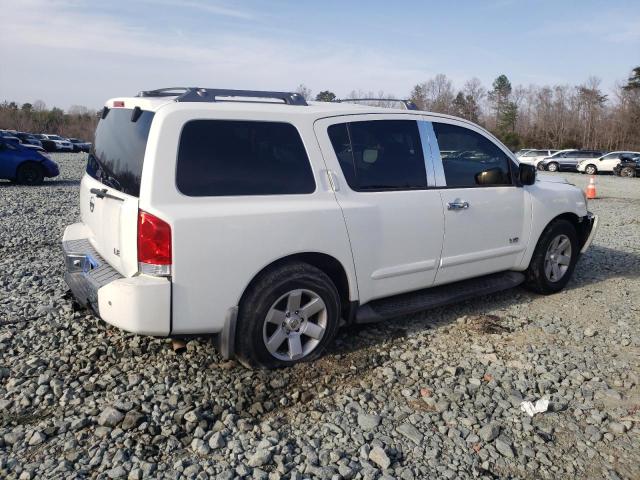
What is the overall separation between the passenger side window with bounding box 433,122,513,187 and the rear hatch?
2.42 m

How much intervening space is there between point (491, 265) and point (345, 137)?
78.0 inches

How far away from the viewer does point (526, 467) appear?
285 centimetres

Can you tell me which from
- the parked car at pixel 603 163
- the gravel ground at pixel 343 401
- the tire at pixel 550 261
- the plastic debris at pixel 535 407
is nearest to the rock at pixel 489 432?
the gravel ground at pixel 343 401

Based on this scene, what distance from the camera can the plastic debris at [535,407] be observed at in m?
3.38

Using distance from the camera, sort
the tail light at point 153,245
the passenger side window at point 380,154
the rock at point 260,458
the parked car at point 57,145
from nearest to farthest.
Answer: the rock at point 260,458 → the tail light at point 153,245 → the passenger side window at point 380,154 → the parked car at point 57,145

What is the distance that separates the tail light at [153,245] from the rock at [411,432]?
64.7 inches

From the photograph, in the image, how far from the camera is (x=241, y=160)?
137 inches

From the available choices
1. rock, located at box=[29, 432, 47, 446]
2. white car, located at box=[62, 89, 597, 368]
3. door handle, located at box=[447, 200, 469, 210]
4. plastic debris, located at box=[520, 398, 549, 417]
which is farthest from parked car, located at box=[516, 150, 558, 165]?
rock, located at box=[29, 432, 47, 446]

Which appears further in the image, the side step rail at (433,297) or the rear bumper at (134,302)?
the side step rail at (433,297)

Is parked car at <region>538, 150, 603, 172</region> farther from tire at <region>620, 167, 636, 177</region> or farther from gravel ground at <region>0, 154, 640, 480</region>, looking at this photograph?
gravel ground at <region>0, 154, 640, 480</region>

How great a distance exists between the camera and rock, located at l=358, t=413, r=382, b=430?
3.18 metres

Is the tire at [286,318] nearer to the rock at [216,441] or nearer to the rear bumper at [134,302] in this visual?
the rear bumper at [134,302]

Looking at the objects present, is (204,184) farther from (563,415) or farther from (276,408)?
(563,415)

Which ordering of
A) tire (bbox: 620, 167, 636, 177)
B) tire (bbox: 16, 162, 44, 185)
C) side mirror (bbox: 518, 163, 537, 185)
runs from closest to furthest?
side mirror (bbox: 518, 163, 537, 185) → tire (bbox: 16, 162, 44, 185) → tire (bbox: 620, 167, 636, 177)
